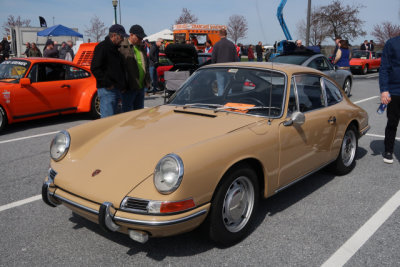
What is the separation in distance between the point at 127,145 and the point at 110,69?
103 inches

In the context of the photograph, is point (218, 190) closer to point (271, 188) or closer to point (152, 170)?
point (152, 170)

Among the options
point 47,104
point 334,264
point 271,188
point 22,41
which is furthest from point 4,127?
point 22,41

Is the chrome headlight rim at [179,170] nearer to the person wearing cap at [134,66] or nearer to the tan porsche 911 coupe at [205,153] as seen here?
the tan porsche 911 coupe at [205,153]

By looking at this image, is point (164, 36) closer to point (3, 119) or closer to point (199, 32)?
point (199, 32)

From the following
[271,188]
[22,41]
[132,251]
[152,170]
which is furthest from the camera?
[22,41]

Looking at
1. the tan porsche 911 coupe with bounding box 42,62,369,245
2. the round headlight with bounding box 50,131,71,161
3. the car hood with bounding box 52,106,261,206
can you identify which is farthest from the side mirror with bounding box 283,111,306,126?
the round headlight with bounding box 50,131,71,161

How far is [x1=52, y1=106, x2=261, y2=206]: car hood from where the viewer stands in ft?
9.00

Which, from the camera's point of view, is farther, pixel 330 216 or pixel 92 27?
pixel 92 27

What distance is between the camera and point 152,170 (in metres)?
2.73

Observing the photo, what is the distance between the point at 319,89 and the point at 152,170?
2.47 metres

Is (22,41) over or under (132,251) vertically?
over

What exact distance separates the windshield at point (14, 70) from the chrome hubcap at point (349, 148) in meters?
6.12

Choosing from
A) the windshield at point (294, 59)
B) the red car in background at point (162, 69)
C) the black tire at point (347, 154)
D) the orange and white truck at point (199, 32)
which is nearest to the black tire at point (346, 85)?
Answer: the windshield at point (294, 59)

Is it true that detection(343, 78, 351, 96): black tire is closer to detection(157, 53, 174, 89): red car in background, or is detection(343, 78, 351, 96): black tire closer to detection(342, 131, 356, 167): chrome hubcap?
detection(157, 53, 174, 89): red car in background
